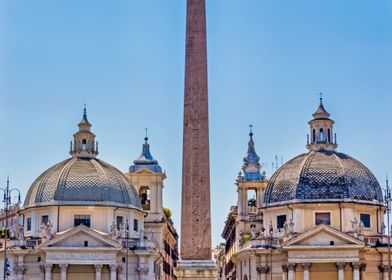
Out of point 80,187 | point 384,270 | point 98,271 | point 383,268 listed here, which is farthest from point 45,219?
point 384,270

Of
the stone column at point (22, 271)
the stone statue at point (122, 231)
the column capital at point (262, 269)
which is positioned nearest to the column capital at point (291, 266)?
the column capital at point (262, 269)

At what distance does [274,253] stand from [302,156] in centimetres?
1104

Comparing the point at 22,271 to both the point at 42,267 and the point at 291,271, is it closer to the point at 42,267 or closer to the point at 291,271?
the point at 42,267

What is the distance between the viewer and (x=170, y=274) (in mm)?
138000

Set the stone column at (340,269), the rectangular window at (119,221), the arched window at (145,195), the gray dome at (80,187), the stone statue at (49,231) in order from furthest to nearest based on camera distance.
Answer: the arched window at (145,195) < the rectangular window at (119,221) < the gray dome at (80,187) < the stone statue at (49,231) < the stone column at (340,269)

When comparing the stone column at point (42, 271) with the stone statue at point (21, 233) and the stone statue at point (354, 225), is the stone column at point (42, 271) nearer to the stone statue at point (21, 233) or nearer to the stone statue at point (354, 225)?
the stone statue at point (21, 233)

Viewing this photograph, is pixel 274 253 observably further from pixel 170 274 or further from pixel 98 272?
pixel 170 274

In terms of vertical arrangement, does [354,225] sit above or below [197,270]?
above

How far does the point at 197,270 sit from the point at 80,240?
138 ft

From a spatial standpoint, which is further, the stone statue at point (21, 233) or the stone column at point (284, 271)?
the stone statue at point (21, 233)

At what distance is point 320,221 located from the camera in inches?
3821

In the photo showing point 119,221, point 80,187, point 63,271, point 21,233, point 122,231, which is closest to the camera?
point 63,271

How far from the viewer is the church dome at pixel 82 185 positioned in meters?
97.8

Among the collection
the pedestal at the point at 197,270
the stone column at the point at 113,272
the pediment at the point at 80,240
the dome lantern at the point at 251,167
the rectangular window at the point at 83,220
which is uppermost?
the dome lantern at the point at 251,167
